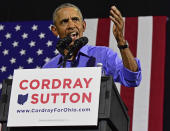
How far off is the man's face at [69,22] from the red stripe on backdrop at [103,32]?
1889mm

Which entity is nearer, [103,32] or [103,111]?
[103,111]

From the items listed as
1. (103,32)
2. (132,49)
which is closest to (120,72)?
(132,49)

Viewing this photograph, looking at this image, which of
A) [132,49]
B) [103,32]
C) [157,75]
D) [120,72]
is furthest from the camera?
[103,32]

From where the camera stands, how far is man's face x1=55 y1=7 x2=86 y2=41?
8.01 feet

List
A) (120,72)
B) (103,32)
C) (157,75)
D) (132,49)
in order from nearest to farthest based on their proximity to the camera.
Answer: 1. (120,72)
2. (157,75)
3. (132,49)
4. (103,32)

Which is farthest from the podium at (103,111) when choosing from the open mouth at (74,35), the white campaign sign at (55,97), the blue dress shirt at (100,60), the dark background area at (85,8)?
the dark background area at (85,8)

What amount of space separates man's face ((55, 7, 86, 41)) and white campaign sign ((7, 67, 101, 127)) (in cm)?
58

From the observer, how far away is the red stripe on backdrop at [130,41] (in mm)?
4137

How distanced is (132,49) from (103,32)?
14.4 inches

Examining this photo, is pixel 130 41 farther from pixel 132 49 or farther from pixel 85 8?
pixel 85 8

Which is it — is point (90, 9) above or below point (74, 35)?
above

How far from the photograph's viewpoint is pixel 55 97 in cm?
183

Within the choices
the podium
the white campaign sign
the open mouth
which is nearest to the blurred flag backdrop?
the open mouth

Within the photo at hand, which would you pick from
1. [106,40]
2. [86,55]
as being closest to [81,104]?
[86,55]
